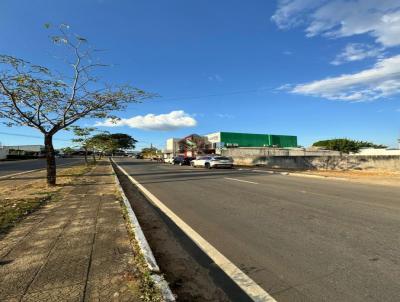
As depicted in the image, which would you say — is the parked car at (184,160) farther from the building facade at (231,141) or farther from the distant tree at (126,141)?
the distant tree at (126,141)

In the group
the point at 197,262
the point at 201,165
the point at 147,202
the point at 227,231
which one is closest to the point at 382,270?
the point at 197,262

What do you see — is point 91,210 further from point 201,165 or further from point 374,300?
point 201,165

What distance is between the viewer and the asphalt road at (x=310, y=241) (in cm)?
426

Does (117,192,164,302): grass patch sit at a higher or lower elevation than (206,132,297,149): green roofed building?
lower

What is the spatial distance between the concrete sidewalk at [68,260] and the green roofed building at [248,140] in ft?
187

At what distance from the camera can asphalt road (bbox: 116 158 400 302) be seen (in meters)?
4.26

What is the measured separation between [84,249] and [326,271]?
3.58m

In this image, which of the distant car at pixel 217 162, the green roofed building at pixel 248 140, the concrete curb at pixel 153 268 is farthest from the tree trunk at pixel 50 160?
the green roofed building at pixel 248 140

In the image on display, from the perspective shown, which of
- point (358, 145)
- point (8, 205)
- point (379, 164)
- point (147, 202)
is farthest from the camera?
point (358, 145)

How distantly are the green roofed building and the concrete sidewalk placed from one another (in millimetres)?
57061

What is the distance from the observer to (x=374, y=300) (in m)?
3.86

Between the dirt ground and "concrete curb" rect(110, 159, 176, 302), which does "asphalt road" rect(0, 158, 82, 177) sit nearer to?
"concrete curb" rect(110, 159, 176, 302)

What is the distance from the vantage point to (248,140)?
247 ft

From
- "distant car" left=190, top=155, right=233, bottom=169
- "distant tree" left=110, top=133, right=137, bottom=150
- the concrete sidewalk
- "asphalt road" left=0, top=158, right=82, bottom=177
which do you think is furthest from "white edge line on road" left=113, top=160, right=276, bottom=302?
"distant tree" left=110, top=133, right=137, bottom=150
